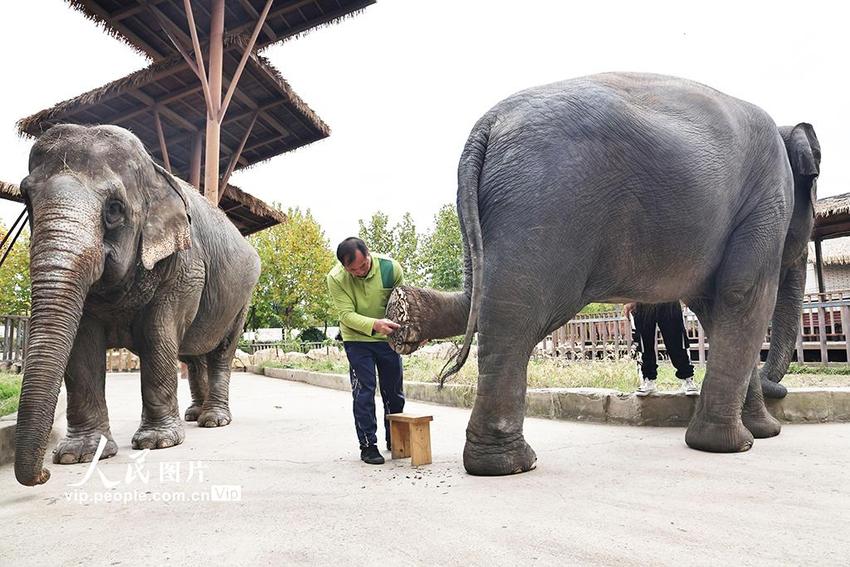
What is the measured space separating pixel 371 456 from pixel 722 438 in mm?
2210

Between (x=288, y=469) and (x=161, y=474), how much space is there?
0.72 meters

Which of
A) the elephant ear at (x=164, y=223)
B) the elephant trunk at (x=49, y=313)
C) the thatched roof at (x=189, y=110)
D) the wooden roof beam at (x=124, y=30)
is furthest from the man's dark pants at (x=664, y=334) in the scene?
the wooden roof beam at (x=124, y=30)

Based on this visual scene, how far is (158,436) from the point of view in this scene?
4625 mm

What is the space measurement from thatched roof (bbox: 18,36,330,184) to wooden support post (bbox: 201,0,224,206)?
22.2 inches

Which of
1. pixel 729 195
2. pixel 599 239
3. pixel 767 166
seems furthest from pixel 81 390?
pixel 767 166

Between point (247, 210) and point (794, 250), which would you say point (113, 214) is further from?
point (247, 210)

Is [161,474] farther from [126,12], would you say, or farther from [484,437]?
[126,12]

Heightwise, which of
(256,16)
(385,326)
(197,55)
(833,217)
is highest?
(256,16)

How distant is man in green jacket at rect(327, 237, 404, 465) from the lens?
3955 millimetres

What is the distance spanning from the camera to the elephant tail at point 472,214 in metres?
3.28

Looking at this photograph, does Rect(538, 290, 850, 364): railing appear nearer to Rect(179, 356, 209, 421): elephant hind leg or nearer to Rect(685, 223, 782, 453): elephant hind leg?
Rect(685, 223, 782, 453): elephant hind leg

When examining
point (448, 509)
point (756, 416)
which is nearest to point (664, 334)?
point (756, 416)

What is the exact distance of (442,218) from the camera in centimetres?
3400

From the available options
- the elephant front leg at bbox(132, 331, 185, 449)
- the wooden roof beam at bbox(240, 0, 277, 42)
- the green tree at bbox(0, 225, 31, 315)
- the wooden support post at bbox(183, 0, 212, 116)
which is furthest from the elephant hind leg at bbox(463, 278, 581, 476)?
the green tree at bbox(0, 225, 31, 315)
